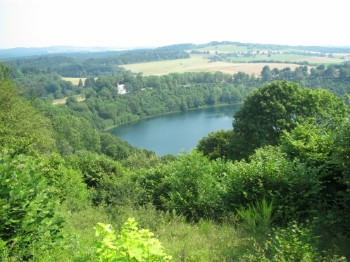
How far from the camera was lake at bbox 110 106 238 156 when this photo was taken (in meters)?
65.9

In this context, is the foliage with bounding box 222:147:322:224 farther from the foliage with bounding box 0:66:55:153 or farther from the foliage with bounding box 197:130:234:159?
the foliage with bounding box 197:130:234:159

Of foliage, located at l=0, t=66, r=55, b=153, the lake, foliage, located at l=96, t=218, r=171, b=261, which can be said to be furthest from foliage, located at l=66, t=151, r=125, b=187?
the lake

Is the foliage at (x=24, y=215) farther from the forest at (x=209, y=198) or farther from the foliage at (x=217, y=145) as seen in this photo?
the foliage at (x=217, y=145)

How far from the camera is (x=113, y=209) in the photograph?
12.0 metres

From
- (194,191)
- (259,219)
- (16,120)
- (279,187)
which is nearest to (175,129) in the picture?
(16,120)

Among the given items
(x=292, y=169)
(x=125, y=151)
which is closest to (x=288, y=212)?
(x=292, y=169)

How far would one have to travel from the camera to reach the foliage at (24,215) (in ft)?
19.3

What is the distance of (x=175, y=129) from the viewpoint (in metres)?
80.1

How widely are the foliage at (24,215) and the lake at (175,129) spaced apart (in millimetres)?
50235

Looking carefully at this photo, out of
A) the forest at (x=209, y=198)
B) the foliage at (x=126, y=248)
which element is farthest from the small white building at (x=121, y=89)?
the foliage at (x=126, y=248)

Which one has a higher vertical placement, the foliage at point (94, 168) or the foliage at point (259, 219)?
the foliage at point (259, 219)

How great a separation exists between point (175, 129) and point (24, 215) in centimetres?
7410

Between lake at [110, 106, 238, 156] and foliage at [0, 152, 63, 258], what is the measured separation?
50235 mm

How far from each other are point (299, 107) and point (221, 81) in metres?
113
